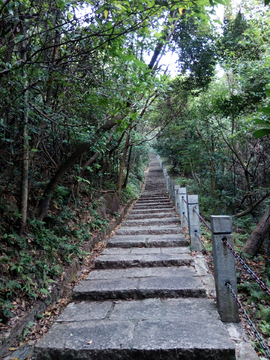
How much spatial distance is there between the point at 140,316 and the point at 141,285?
629 millimetres

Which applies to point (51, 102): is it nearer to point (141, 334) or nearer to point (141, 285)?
point (141, 285)

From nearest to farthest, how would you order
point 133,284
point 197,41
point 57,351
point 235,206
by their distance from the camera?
point 57,351
point 133,284
point 197,41
point 235,206

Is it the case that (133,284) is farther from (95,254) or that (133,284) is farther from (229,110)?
(229,110)

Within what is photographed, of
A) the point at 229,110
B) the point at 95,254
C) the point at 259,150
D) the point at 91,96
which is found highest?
the point at 229,110

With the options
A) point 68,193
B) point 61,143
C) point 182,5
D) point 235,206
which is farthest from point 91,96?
point 235,206

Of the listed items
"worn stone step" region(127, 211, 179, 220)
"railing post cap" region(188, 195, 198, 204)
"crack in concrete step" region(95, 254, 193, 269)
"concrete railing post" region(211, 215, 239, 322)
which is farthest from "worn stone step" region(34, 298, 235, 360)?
"worn stone step" region(127, 211, 179, 220)

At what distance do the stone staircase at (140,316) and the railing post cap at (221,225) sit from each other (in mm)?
923

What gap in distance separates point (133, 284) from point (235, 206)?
7.73 metres

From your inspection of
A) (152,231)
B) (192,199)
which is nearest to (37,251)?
(192,199)

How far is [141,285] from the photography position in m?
3.39

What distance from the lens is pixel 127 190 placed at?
11.4 m

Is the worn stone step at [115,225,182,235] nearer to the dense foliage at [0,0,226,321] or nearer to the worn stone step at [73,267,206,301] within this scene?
the dense foliage at [0,0,226,321]

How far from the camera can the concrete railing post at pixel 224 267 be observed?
257 cm

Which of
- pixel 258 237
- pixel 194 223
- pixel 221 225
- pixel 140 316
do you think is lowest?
pixel 258 237
